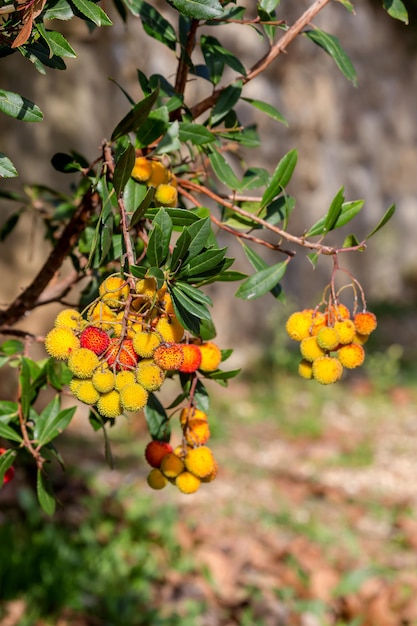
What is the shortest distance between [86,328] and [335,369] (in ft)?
0.97

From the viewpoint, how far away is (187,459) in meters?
0.89

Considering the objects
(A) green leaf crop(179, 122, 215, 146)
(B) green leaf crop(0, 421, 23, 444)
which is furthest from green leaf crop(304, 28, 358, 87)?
(B) green leaf crop(0, 421, 23, 444)

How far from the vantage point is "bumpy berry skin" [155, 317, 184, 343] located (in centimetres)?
70

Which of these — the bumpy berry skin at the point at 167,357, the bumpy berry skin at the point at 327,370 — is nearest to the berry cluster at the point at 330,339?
the bumpy berry skin at the point at 327,370

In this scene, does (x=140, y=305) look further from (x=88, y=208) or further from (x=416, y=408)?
(x=416, y=408)

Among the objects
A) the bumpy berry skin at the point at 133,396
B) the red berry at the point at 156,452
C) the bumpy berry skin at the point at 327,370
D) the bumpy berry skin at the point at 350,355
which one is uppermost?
the bumpy berry skin at the point at 350,355

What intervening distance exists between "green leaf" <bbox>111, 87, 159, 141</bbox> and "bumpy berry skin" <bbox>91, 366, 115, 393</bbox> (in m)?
0.29

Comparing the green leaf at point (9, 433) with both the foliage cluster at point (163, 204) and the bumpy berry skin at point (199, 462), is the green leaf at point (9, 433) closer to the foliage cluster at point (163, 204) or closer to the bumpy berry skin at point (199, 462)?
the foliage cluster at point (163, 204)

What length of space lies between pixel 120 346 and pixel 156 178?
0.87 feet

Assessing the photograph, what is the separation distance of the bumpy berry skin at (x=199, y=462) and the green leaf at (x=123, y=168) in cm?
32

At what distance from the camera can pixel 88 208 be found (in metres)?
0.98

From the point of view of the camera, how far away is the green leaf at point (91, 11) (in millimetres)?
739

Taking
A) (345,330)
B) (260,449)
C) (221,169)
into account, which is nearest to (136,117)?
(221,169)

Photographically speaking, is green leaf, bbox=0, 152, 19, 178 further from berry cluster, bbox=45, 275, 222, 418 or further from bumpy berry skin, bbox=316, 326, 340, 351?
bumpy berry skin, bbox=316, 326, 340, 351
